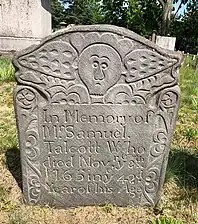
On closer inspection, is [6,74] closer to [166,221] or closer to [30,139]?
[30,139]

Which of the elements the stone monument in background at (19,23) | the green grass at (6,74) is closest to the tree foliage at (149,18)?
the stone monument in background at (19,23)

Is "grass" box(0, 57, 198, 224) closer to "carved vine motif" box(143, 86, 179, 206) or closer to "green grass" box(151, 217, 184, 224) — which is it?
"green grass" box(151, 217, 184, 224)

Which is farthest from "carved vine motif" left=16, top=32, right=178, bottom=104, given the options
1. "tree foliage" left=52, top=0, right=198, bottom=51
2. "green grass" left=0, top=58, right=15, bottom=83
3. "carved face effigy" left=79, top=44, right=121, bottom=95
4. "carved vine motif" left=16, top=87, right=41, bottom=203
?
"tree foliage" left=52, top=0, right=198, bottom=51

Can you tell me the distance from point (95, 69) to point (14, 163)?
1776 mm

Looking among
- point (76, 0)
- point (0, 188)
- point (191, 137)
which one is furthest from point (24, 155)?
point (76, 0)

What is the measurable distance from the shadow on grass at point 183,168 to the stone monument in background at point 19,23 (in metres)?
7.27

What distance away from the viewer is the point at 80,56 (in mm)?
2328

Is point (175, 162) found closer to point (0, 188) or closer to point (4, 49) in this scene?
point (0, 188)

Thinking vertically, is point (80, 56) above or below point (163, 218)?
above

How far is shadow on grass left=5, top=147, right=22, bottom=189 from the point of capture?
10.8 feet

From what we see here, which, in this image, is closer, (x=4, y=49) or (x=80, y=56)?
(x=80, y=56)

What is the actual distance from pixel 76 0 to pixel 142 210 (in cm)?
4852

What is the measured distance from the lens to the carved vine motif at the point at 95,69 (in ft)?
7.57

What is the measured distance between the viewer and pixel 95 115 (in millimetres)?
2543
